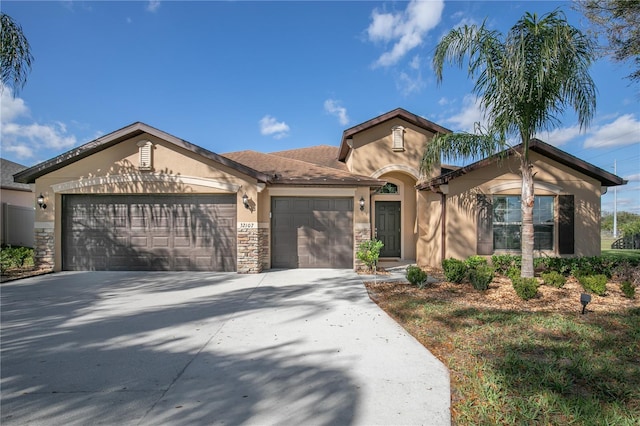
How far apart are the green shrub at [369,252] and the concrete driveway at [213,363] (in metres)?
2.81

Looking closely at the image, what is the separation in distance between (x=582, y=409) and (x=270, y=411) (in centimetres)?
264

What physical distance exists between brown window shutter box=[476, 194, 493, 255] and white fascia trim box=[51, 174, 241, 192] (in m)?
7.63

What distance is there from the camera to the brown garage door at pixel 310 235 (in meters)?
10.3

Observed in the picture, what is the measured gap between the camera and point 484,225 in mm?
10078

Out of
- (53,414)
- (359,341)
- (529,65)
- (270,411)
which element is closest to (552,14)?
(529,65)

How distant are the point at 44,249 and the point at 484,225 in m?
13.7

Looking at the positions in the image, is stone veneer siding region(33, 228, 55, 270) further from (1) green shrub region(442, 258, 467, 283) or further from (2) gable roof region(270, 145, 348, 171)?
(1) green shrub region(442, 258, 467, 283)

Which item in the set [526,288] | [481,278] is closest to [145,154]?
[481,278]

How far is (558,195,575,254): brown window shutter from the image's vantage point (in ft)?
32.8

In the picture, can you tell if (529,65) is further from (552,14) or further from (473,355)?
(473,355)

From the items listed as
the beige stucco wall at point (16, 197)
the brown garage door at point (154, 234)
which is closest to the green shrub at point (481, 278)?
the brown garage door at point (154, 234)

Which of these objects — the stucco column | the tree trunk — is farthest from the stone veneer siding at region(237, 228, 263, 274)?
the tree trunk

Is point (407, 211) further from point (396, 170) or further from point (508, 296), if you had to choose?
point (508, 296)

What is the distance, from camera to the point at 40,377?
3.34 meters
